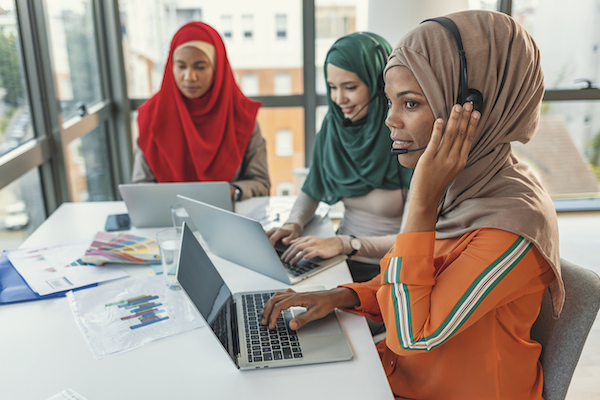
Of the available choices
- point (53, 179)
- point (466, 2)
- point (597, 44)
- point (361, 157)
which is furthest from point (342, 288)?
point (597, 44)

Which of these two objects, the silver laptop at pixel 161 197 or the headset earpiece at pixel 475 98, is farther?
the silver laptop at pixel 161 197

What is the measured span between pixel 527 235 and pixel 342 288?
44cm

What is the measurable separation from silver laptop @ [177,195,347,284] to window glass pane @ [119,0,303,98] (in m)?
2.10

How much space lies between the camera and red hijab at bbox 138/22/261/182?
2166 mm

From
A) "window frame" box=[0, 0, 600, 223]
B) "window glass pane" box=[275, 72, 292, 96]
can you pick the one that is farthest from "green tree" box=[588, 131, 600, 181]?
"window glass pane" box=[275, 72, 292, 96]

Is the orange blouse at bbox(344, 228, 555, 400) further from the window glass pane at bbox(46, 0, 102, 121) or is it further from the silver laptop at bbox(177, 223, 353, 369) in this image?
the window glass pane at bbox(46, 0, 102, 121)

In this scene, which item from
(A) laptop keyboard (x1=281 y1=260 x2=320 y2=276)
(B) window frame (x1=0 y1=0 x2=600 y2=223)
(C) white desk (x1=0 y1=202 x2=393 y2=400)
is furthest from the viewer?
(B) window frame (x1=0 y1=0 x2=600 y2=223)

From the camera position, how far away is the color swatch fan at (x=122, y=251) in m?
1.35

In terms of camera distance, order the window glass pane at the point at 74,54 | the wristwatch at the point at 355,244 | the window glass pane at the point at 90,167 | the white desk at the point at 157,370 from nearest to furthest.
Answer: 1. the white desk at the point at 157,370
2. the wristwatch at the point at 355,244
3. the window glass pane at the point at 74,54
4. the window glass pane at the point at 90,167

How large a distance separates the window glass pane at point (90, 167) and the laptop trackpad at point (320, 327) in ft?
5.90

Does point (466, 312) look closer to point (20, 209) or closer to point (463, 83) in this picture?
point (463, 83)

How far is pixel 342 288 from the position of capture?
113cm

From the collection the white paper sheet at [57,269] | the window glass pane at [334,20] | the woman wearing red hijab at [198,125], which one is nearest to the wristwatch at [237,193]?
the woman wearing red hijab at [198,125]

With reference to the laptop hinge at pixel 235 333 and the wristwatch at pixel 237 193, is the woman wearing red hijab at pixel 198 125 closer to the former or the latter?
the wristwatch at pixel 237 193
